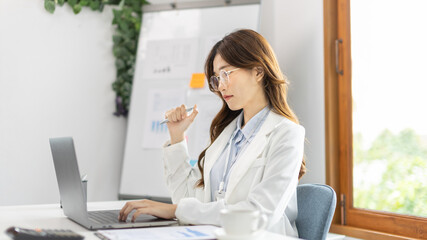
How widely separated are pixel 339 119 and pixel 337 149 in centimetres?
15

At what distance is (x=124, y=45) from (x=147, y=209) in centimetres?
196

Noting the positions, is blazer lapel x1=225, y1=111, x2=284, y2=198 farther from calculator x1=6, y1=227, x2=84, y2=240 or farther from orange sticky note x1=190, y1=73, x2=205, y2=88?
orange sticky note x1=190, y1=73, x2=205, y2=88

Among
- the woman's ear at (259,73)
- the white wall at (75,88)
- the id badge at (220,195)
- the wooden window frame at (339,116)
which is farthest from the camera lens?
the white wall at (75,88)

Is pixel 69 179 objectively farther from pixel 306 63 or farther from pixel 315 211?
pixel 306 63

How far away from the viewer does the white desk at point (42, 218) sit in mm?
1162

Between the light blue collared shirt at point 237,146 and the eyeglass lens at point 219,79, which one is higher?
the eyeglass lens at point 219,79

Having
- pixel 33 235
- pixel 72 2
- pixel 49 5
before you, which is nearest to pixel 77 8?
pixel 72 2

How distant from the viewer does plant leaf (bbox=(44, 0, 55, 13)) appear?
9.05 ft

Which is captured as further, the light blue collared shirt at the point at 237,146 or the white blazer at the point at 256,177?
the light blue collared shirt at the point at 237,146

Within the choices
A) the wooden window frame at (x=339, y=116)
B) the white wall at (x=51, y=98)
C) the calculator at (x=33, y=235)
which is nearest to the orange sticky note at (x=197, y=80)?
the white wall at (x=51, y=98)

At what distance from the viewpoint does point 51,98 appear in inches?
111

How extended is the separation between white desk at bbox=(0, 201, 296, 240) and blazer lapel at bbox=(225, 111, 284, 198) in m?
0.33

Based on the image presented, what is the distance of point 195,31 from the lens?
283 cm

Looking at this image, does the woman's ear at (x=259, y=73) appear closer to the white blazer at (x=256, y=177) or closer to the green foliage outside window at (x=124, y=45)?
the white blazer at (x=256, y=177)
